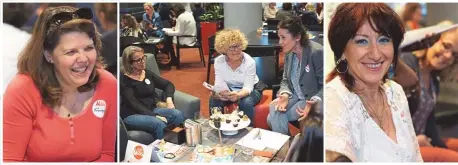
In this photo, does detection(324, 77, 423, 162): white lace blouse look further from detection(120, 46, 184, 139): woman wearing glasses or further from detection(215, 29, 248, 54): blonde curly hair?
detection(120, 46, 184, 139): woman wearing glasses

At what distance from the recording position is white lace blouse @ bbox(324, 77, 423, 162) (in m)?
2.13

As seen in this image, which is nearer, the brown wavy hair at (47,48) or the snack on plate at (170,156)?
the brown wavy hair at (47,48)

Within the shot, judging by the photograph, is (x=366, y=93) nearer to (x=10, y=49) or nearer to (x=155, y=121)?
(x=155, y=121)

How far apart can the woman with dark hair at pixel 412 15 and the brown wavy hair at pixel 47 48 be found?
1.29 metres

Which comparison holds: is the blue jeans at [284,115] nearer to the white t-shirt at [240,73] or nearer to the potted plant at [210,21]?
the white t-shirt at [240,73]

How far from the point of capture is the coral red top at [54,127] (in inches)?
83.0

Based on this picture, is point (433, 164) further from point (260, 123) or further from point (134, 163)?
point (134, 163)

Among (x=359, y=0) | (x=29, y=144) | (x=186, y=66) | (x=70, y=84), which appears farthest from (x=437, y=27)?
(x=29, y=144)

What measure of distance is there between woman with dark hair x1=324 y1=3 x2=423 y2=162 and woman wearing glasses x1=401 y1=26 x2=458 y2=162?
0.04 m

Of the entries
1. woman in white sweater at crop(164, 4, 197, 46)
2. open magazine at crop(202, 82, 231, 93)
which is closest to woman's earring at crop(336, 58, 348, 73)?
open magazine at crop(202, 82, 231, 93)

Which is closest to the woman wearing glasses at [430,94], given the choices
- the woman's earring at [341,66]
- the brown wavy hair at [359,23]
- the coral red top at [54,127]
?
the brown wavy hair at [359,23]

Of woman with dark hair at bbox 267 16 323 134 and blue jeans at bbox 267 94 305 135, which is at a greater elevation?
woman with dark hair at bbox 267 16 323 134

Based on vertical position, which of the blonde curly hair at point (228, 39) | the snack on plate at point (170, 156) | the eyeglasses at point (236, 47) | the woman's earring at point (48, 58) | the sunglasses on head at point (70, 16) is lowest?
the snack on plate at point (170, 156)

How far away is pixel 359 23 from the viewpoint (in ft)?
6.85
